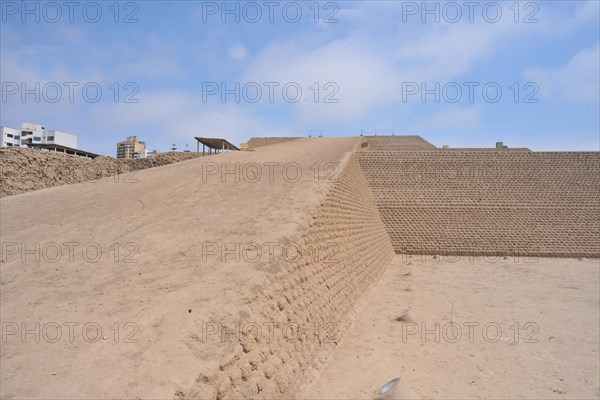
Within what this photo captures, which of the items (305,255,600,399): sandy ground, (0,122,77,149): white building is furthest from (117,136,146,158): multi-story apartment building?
(0,122,77,149): white building

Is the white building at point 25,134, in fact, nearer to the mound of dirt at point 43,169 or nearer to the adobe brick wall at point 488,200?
the mound of dirt at point 43,169

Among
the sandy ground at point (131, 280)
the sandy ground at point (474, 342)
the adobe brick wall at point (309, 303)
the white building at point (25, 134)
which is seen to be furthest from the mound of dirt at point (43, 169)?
the white building at point (25, 134)

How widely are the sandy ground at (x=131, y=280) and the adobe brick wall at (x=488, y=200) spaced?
8421 mm

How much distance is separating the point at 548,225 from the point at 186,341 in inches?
637

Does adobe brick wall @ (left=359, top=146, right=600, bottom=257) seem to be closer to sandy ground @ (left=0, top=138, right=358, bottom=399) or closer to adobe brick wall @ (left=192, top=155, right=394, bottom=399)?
adobe brick wall @ (left=192, top=155, right=394, bottom=399)

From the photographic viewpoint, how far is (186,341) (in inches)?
135

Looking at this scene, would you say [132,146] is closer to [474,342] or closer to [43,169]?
[43,169]

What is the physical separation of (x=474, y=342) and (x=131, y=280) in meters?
5.20

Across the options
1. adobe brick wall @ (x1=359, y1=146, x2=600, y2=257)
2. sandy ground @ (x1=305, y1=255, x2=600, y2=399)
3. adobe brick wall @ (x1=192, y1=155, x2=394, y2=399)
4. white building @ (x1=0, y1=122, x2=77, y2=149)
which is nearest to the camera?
adobe brick wall @ (x1=192, y1=155, x2=394, y2=399)

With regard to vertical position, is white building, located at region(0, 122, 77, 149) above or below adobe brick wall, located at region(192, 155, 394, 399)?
above

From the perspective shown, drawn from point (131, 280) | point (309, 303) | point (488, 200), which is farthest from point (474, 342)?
point (488, 200)

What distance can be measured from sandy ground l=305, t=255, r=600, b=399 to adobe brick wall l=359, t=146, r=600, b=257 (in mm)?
4035

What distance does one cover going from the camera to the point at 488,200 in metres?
16.9

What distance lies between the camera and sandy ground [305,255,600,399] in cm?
509
